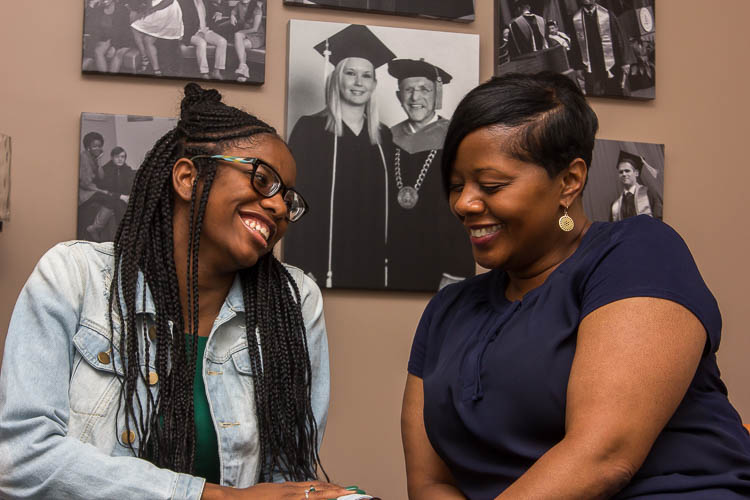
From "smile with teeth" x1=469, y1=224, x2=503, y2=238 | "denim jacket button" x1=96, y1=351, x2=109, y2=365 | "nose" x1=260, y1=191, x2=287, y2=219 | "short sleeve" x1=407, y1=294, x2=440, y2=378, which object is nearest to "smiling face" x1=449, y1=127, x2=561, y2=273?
"smile with teeth" x1=469, y1=224, x2=503, y2=238

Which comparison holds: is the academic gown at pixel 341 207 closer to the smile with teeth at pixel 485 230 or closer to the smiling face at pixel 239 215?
the smiling face at pixel 239 215

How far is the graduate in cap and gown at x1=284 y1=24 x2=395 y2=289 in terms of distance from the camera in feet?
8.58

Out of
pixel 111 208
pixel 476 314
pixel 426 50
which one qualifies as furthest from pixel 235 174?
pixel 426 50

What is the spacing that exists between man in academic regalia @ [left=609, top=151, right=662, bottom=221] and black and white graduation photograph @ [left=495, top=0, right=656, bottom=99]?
235 millimetres

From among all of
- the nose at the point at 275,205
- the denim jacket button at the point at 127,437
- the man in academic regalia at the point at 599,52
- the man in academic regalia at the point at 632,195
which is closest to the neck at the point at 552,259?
the nose at the point at 275,205

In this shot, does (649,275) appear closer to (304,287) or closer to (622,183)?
(304,287)

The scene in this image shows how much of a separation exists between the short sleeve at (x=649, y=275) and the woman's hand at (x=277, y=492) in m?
0.64

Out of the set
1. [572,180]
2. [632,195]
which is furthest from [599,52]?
[572,180]

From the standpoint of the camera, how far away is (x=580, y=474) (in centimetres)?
137

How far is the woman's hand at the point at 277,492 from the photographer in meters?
1.66

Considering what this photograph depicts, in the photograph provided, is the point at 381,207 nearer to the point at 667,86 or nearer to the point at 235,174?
the point at 235,174

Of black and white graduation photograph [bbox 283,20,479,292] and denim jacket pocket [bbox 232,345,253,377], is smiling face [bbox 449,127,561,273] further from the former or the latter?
black and white graduation photograph [bbox 283,20,479,292]

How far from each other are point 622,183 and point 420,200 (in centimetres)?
73

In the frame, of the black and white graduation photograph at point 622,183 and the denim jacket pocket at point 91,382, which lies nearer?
the denim jacket pocket at point 91,382
